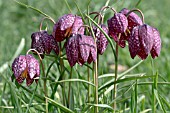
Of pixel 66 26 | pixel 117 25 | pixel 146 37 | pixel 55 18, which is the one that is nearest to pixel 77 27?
pixel 66 26

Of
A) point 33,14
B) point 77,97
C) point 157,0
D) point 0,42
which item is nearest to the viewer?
point 77,97

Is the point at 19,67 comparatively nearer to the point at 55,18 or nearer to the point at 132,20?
the point at 132,20

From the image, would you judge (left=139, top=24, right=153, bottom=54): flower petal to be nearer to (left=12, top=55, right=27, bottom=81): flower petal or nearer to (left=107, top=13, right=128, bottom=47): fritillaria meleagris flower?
(left=107, top=13, right=128, bottom=47): fritillaria meleagris flower

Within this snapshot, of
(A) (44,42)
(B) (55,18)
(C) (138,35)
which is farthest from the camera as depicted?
(B) (55,18)

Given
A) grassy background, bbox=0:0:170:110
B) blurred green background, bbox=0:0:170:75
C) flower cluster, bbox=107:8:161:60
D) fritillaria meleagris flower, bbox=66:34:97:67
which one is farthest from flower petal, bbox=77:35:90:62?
blurred green background, bbox=0:0:170:75

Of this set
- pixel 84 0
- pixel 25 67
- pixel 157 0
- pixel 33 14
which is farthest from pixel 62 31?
pixel 157 0

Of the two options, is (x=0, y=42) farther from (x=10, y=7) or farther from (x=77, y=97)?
(x=77, y=97)
